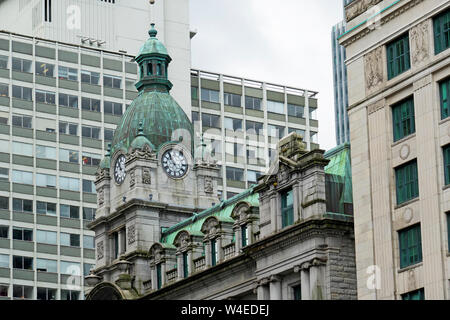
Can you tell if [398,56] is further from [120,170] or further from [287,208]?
[120,170]

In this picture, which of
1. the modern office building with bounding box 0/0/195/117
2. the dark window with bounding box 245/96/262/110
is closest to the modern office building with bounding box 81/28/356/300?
the modern office building with bounding box 0/0/195/117

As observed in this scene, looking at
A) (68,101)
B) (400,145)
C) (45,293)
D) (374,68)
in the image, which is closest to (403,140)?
(400,145)

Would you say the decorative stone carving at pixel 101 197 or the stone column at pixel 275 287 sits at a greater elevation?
the decorative stone carving at pixel 101 197

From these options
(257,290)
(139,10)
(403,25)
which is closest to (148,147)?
(257,290)

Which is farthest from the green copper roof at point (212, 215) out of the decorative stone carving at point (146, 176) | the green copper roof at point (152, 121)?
the green copper roof at point (152, 121)

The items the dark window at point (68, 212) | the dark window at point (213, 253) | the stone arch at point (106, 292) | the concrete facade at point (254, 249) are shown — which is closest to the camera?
the concrete facade at point (254, 249)

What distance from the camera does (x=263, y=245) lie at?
81.9m

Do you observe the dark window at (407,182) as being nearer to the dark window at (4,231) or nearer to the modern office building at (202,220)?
the modern office building at (202,220)

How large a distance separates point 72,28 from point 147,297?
65.8 metres

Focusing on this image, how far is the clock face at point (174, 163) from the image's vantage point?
105 m

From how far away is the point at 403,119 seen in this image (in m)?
68.9

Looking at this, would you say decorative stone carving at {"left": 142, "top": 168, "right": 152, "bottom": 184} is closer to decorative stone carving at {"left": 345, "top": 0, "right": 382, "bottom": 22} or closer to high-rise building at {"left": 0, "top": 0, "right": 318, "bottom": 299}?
decorative stone carving at {"left": 345, "top": 0, "right": 382, "bottom": 22}

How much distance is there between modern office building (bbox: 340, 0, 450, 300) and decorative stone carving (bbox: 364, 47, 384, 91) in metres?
0.05

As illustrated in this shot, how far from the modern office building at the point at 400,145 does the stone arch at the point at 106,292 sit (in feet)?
104
